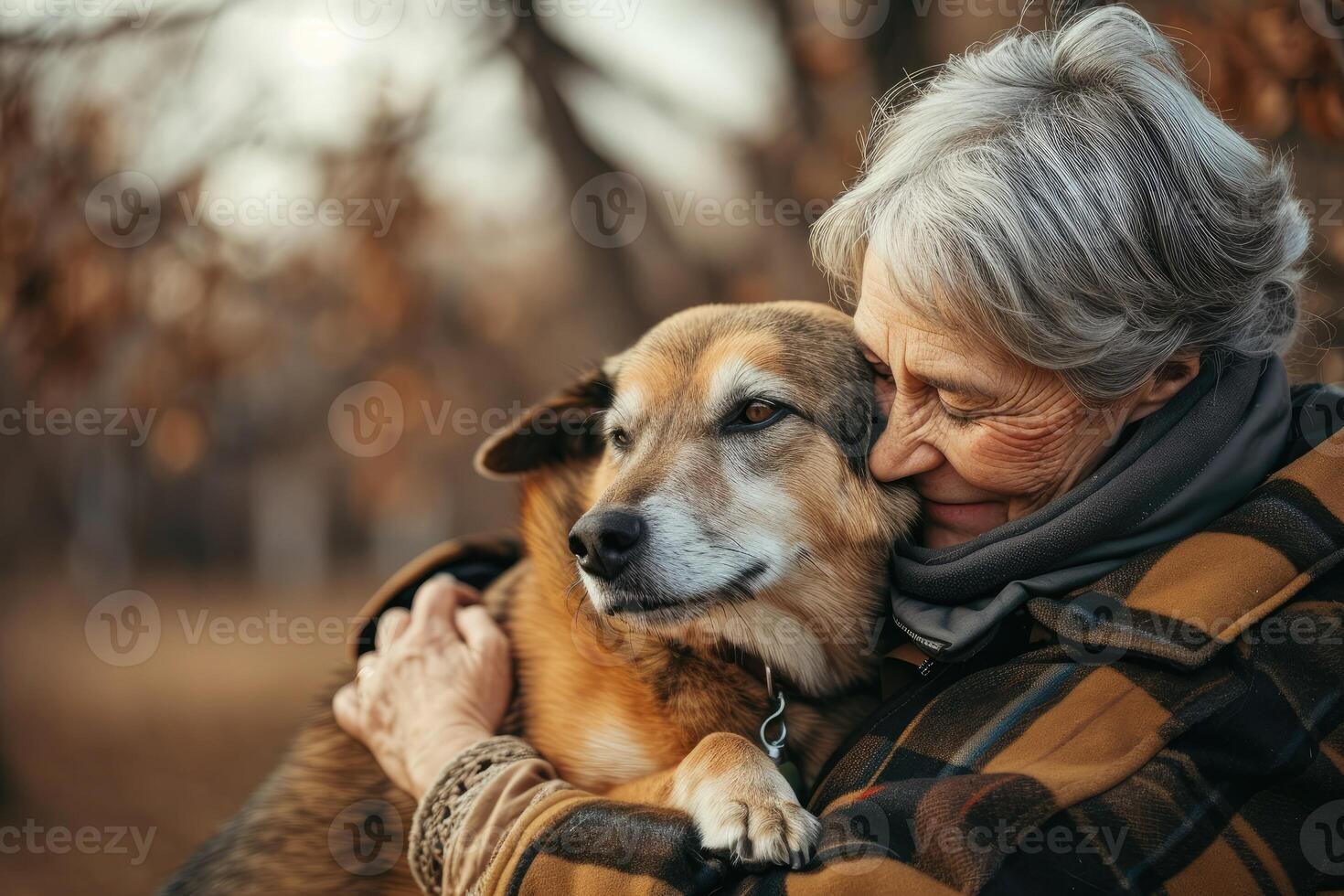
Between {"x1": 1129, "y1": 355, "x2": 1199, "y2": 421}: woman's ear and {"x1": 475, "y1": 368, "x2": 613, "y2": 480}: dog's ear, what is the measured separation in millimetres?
1248

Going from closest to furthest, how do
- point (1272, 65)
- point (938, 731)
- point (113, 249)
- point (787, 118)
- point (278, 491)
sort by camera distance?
point (938, 731), point (1272, 65), point (787, 118), point (113, 249), point (278, 491)

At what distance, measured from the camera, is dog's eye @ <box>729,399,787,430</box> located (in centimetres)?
222

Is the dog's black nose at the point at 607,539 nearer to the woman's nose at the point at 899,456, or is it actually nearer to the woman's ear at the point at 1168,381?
the woman's nose at the point at 899,456

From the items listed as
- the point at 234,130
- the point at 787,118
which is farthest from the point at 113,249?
the point at 787,118

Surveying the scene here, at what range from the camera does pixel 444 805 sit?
186cm

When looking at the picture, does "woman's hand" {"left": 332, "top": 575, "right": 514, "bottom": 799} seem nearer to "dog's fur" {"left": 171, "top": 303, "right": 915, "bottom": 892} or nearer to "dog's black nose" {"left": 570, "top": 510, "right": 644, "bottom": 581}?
"dog's fur" {"left": 171, "top": 303, "right": 915, "bottom": 892}

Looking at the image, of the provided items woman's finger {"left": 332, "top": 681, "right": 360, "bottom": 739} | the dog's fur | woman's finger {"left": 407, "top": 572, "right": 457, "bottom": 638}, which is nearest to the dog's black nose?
the dog's fur

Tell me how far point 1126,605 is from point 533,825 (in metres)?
1.00

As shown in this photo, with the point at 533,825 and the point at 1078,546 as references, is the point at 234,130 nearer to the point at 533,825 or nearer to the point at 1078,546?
the point at 533,825

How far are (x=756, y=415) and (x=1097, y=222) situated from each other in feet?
2.71

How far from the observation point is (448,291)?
6051mm

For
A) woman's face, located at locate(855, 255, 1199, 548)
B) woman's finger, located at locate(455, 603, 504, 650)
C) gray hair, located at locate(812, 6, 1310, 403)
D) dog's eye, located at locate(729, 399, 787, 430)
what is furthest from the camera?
woman's finger, located at locate(455, 603, 504, 650)

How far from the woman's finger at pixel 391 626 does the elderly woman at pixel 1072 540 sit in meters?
0.46

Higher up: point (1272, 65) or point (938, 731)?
point (1272, 65)
